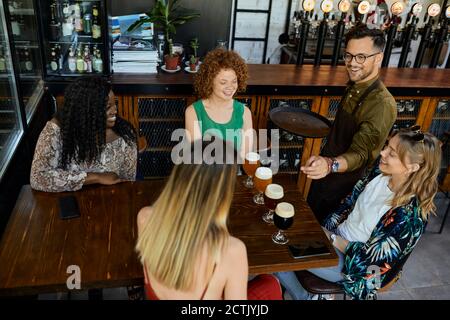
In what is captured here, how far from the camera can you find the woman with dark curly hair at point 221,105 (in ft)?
8.98

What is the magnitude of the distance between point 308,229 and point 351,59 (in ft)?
3.81

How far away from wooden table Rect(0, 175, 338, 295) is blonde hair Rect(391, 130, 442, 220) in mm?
448

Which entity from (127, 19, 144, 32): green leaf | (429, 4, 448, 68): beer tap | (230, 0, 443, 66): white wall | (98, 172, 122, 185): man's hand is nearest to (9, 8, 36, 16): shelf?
(127, 19, 144, 32): green leaf

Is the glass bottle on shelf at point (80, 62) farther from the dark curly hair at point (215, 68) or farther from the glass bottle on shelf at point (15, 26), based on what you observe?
the dark curly hair at point (215, 68)

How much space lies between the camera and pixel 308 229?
79.0 inches

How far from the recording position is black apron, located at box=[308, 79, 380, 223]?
2.72 metres

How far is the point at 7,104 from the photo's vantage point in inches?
109

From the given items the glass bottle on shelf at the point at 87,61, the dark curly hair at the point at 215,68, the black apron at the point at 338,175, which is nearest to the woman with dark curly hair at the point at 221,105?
the dark curly hair at the point at 215,68

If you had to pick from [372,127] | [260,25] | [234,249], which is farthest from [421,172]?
[260,25]

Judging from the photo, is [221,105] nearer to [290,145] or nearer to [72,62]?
[290,145]

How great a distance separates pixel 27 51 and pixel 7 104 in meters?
0.57

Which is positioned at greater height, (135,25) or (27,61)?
(135,25)
